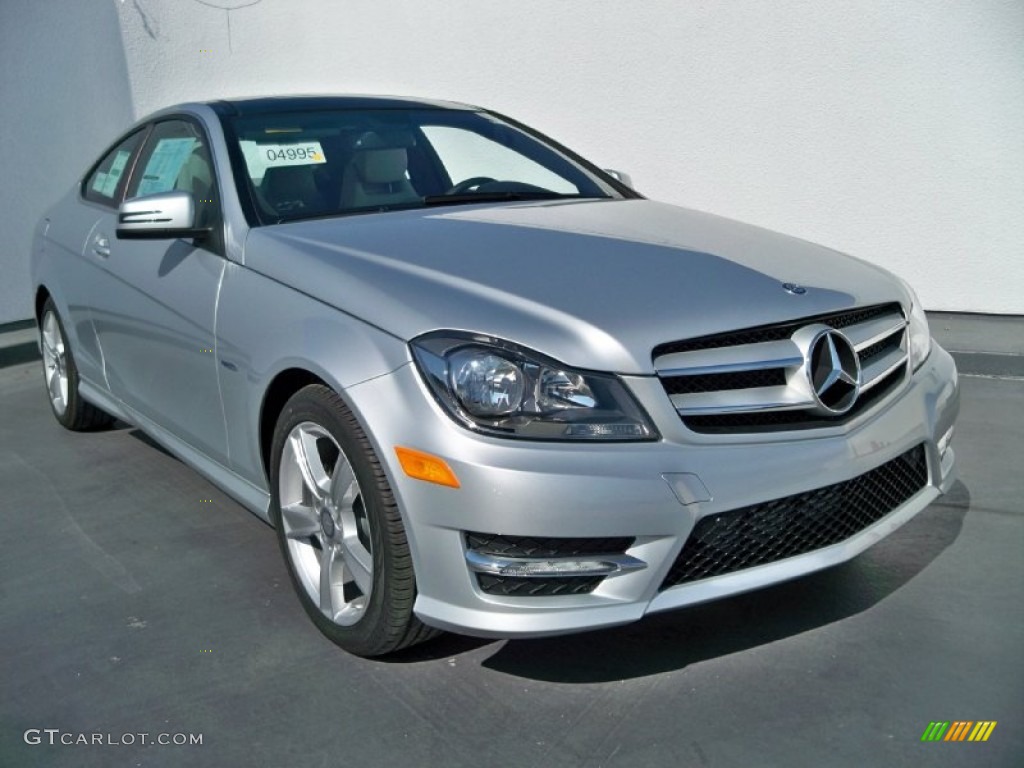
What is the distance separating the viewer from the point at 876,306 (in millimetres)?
3080

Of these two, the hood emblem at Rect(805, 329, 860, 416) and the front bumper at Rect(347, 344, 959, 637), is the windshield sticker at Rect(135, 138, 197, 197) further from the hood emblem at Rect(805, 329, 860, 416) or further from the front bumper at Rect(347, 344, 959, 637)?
the hood emblem at Rect(805, 329, 860, 416)

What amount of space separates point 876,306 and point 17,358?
5.98m

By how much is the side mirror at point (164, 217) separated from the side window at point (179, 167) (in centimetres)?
7

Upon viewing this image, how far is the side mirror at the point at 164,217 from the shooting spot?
140 inches

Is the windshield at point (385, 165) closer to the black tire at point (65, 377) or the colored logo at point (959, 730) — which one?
the black tire at point (65, 377)

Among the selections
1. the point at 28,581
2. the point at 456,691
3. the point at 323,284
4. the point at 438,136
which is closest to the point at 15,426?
the point at 28,581

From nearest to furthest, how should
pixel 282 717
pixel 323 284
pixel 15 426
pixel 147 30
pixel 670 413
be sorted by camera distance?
1. pixel 670 413
2. pixel 282 717
3. pixel 323 284
4. pixel 15 426
5. pixel 147 30

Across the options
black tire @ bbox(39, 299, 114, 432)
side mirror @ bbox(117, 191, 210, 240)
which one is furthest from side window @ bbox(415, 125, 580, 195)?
black tire @ bbox(39, 299, 114, 432)

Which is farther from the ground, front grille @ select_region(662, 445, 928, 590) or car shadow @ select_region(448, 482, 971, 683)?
front grille @ select_region(662, 445, 928, 590)

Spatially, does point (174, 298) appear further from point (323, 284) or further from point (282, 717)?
point (282, 717)

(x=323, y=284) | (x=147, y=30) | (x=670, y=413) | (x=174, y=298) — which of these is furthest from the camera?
(x=147, y=30)

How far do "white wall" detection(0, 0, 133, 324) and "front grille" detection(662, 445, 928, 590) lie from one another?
668 cm

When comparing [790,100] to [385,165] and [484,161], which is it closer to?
[484,161]

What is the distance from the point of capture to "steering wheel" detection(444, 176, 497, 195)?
12.9 feet
